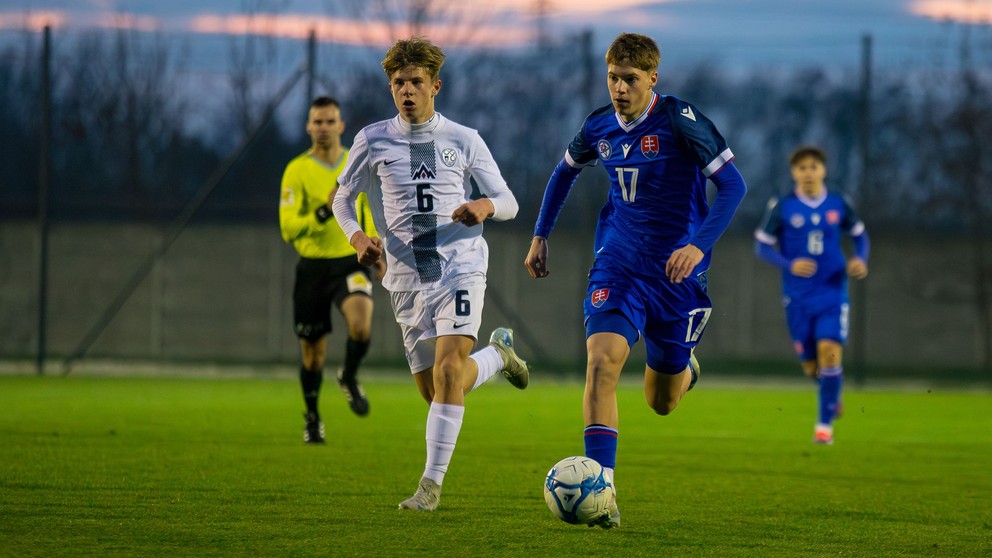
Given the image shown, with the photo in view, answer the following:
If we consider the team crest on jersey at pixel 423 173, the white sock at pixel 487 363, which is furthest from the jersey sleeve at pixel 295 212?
the team crest on jersey at pixel 423 173

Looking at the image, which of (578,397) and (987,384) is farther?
(987,384)

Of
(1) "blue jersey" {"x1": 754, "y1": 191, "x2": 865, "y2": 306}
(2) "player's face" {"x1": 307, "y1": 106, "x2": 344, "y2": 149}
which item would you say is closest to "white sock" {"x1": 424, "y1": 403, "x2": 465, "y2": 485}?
(2) "player's face" {"x1": 307, "y1": 106, "x2": 344, "y2": 149}

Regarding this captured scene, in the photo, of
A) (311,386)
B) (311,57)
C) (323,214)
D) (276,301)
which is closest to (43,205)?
(276,301)

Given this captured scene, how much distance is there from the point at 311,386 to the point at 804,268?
4.10 meters

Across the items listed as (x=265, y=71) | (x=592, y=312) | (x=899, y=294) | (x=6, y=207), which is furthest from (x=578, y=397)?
(x=592, y=312)

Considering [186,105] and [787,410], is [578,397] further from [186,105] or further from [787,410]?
[186,105]

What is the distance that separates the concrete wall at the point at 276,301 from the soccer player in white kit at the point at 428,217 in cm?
1032

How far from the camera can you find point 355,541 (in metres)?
5.19

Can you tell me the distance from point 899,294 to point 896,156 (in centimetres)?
174

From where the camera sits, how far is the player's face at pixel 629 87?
6.04 m

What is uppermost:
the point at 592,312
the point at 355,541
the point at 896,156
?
the point at 896,156

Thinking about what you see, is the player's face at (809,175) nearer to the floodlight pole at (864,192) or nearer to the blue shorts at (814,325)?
the blue shorts at (814,325)

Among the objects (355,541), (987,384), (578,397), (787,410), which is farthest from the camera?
(987,384)

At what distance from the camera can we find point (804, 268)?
1098cm
